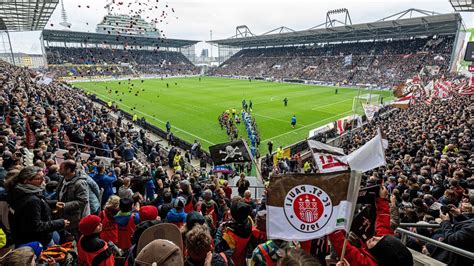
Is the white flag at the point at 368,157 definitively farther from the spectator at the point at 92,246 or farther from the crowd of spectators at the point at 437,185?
the spectator at the point at 92,246

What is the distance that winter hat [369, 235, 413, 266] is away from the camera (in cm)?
256

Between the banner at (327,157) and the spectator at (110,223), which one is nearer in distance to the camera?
the spectator at (110,223)

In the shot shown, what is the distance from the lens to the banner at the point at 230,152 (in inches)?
322

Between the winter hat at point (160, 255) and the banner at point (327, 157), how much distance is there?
4918 millimetres

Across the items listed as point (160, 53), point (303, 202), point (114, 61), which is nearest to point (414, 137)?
point (303, 202)

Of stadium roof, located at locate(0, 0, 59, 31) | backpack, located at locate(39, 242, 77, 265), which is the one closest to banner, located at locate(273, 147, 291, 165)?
backpack, located at locate(39, 242, 77, 265)

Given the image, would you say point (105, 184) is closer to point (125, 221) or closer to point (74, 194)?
point (74, 194)

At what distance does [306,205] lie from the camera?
11.2ft

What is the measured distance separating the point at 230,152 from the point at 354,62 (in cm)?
6286

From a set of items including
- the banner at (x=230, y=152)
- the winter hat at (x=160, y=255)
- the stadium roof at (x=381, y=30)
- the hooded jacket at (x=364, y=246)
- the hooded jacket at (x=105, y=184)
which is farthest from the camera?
the stadium roof at (x=381, y=30)

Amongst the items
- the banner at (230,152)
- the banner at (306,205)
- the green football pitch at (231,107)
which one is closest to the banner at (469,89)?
the green football pitch at (231,107)

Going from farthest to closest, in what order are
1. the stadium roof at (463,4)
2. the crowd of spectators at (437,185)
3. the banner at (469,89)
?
1. the stadium roof at (463,4)
2. the banner at (469,89)
3. the crowd of spectators at (437,185)

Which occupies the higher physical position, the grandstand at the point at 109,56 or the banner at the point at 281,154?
the grandstand at the point at 109,56

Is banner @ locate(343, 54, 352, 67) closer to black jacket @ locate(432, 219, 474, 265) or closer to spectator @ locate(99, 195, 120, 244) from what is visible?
black jacket @ locate(432, 219, 474, 265)
